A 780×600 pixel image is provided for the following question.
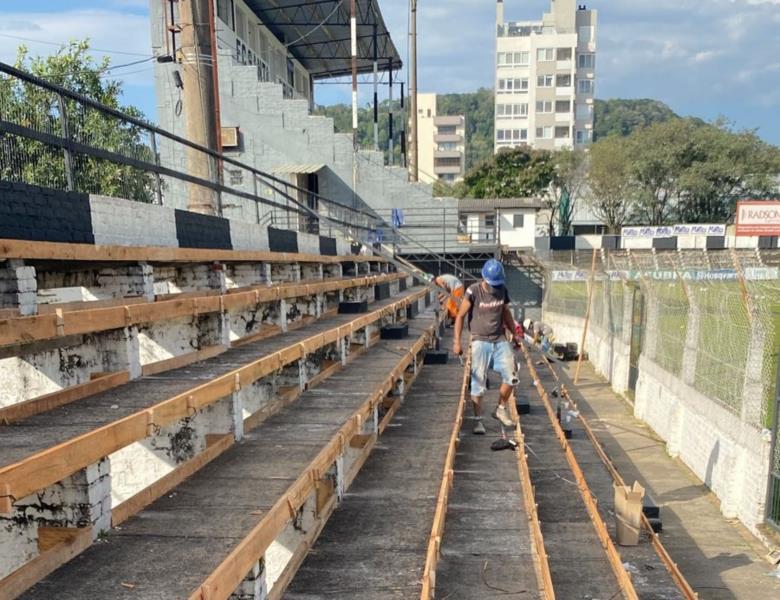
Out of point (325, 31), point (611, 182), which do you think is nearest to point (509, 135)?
point (611, 182)

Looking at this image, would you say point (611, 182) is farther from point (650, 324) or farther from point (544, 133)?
point (650, 324)

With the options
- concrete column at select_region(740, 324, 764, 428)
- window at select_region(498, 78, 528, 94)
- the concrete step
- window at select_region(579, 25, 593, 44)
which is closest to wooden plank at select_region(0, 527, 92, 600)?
the concrete step

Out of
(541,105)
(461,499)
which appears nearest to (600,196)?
(541,105)

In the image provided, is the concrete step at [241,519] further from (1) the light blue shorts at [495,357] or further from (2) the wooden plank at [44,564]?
(1) the light blue shorts at [495,357]

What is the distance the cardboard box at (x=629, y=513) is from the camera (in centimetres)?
736

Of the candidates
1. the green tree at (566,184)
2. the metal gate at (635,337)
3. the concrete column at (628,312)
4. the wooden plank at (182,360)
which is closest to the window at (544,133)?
the green tree at (566,184)

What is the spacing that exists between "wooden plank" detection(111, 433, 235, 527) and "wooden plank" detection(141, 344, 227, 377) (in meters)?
0.85

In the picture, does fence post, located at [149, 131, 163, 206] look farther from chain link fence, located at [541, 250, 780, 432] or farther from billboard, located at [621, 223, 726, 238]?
billboard, located at [621, 223, 726, 238]

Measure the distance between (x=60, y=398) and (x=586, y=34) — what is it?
3502 inches

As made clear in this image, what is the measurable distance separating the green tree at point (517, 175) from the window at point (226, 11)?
32.8 m

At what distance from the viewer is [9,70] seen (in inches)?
182

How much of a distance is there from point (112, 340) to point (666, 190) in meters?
49.5

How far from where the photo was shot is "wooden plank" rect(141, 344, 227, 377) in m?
5.72

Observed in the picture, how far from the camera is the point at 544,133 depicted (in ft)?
260
